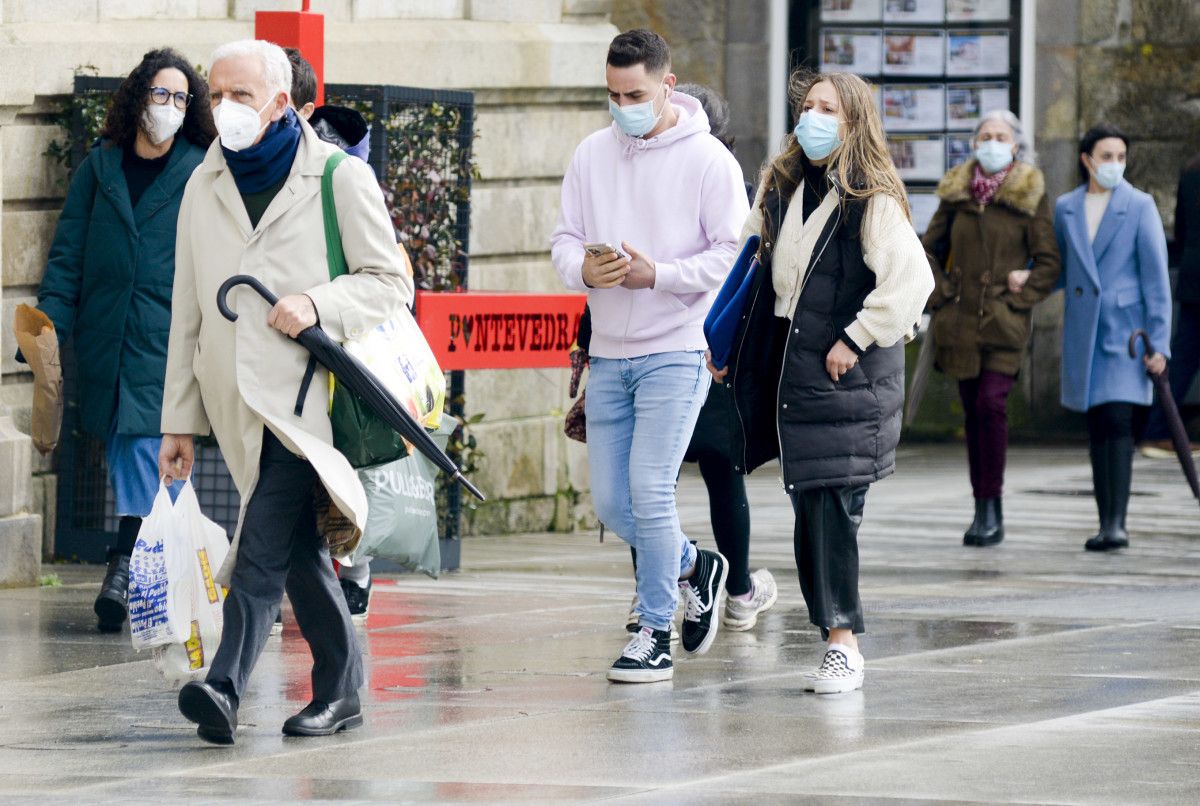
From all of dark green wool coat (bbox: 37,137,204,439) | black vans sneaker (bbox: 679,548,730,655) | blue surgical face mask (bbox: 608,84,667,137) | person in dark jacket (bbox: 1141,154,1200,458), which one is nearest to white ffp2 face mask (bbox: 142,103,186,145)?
dark green wool coat (bbox: 37,137,204,439)

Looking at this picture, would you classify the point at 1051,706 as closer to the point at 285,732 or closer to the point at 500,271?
the point at 285,732

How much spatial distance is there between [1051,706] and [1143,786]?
46.0 inches

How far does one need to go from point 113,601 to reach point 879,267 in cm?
286

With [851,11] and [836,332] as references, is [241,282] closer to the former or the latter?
[836,332]

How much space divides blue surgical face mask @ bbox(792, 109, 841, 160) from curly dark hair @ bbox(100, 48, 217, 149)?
7.60 feet

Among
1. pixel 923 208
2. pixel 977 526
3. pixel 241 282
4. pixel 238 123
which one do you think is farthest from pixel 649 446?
pixel 923 208

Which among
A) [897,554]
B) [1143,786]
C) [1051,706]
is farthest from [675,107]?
[897,554]

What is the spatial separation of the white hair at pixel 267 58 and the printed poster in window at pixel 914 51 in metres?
10.2

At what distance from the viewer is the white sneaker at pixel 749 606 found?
333 inches

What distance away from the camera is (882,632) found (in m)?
8.41

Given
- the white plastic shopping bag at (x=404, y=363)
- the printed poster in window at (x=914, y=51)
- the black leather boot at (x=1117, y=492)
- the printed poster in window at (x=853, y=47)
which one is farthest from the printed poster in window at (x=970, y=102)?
the white plastic shopping bag at (x=404, y=363)

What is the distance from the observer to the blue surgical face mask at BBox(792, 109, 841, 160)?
23.6ft

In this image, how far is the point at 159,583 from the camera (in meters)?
6.58

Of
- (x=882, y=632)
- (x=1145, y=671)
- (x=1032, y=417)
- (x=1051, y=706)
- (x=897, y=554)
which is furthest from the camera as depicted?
(x=1032, y=417)
